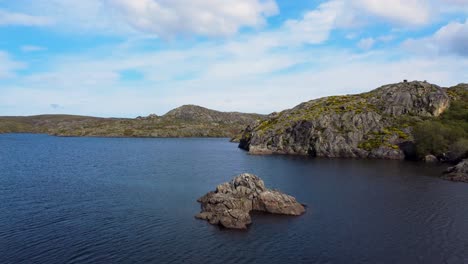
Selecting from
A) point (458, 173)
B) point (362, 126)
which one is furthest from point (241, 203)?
point (362, 126)

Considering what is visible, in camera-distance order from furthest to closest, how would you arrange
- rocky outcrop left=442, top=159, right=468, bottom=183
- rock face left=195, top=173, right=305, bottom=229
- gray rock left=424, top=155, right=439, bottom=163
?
gray rock left=424, top=155, right=439, bottom=163 < rocky outcrop left=442, top=159, right=468, bottom=183 < rock face left=195, top=173, right=305, bottom=229

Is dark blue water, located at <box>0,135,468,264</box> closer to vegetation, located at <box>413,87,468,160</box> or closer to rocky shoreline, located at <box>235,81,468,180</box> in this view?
vegetation, located at <box>413,87,468,160</box>

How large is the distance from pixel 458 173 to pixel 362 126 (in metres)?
66.2

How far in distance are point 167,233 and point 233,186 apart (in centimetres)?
2154

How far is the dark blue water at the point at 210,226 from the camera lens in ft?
150

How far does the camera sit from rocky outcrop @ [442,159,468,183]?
9697 centimetres

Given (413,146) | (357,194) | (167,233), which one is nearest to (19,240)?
(167,233)

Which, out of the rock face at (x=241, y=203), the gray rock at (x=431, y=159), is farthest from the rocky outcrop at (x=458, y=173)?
the rock face at (x=241, y=203)

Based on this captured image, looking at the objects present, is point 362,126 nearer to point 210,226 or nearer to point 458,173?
point 458,173

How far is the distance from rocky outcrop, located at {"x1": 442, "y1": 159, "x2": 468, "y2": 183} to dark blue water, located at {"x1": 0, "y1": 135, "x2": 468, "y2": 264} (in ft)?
14.6

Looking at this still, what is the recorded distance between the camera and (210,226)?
57188 millimetres

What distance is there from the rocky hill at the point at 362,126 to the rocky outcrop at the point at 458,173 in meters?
43.6

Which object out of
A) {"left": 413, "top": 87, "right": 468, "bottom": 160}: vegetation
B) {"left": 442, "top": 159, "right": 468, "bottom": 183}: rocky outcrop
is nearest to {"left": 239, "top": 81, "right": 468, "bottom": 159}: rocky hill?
{"left": 413, "top": 87, "right": 468, "bottom": 160}: vegetation

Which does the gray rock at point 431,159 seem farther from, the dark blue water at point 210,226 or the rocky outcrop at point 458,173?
the dark blue water at point 210,226
